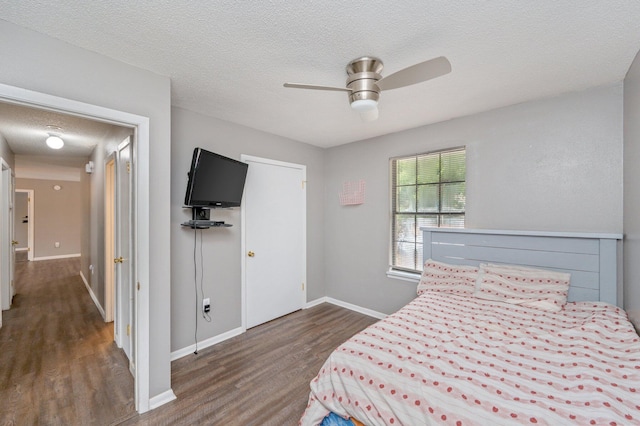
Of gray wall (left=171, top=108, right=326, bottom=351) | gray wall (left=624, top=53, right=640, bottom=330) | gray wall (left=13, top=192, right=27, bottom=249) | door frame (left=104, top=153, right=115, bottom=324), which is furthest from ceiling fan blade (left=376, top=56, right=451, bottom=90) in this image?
gray wall (left=13, top=192, right=27, bottom=249)

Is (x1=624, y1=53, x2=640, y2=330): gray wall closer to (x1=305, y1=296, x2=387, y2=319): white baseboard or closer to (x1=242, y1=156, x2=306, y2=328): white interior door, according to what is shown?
(x1=305, y1=296, x2=387, y2=319): white baseboard

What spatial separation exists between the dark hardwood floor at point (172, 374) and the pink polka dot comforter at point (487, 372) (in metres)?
0.84

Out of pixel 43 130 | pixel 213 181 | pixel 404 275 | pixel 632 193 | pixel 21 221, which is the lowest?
pixel 404 275

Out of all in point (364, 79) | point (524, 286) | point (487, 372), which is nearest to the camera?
point (487, 372)

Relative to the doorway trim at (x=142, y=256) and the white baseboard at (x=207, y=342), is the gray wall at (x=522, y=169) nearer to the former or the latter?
the white baseboard at (x=207, y=342)

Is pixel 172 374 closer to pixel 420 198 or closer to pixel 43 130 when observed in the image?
pixel 420 198

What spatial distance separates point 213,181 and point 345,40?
1704 millimetres

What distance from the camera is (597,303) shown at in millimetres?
2000

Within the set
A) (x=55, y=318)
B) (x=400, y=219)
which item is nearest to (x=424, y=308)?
(x=400, y=219)

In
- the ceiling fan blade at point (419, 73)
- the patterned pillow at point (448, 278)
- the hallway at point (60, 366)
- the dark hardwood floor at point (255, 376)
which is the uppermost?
the ceiling fan blade at point (419, 73)

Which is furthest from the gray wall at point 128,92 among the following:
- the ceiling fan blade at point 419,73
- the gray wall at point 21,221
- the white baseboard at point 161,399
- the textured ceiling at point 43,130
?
the gray wall at point 21,221

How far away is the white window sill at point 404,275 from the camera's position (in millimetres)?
3170

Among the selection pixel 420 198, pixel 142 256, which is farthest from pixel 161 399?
pixel 420 198

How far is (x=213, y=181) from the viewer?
8.36ft
